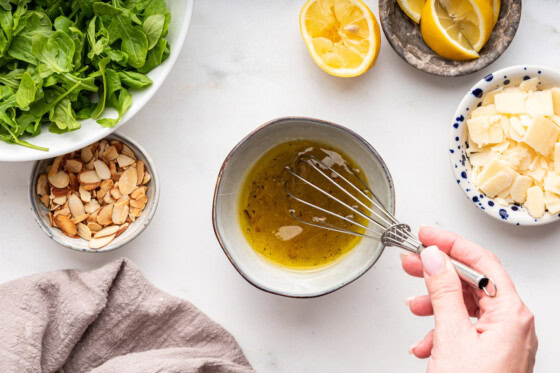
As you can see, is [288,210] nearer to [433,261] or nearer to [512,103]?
[433,261]

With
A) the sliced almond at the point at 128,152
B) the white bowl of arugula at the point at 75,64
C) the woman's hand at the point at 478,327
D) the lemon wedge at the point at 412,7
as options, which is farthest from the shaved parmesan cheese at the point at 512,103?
the sliced almond at the point at 128,152

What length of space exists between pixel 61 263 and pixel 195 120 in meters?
0.42

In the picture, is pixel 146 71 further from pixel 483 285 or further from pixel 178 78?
pixel 483 285

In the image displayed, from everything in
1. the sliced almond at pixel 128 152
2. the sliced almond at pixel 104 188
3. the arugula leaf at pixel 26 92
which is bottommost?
the sliced almond at pixel 104 188

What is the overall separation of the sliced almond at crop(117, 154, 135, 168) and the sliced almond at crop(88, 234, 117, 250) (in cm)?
14

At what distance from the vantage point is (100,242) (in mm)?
1219

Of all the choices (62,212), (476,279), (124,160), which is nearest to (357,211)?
(476,279)

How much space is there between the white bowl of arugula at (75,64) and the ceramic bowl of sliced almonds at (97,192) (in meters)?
0.09

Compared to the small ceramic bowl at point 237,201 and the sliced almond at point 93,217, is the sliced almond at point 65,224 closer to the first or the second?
the sliced almond at point 93,217

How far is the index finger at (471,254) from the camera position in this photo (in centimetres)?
99

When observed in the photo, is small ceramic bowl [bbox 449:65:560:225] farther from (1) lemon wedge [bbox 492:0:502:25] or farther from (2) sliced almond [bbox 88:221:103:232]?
(2) sliced almond [bbox 88:221:103:232]

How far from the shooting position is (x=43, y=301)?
1.21 metres

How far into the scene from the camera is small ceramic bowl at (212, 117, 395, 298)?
1163mm

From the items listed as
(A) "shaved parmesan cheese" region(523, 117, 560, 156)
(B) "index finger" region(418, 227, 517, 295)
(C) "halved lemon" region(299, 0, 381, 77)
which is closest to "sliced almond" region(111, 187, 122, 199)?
(C) "halved lemon" region(299, 0, 381, 77)
